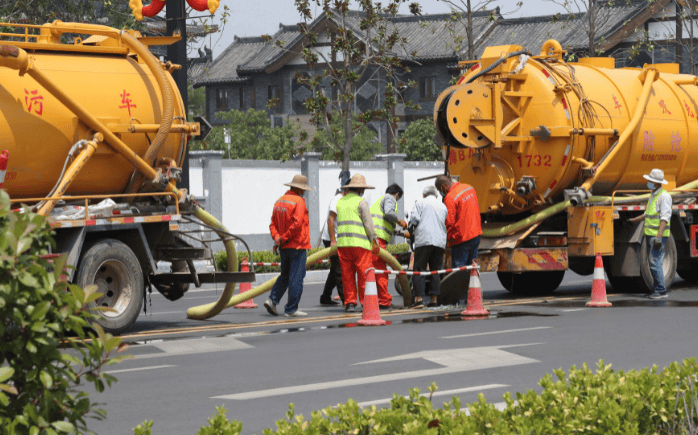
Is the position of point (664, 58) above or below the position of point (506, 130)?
above

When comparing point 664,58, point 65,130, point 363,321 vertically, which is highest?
point 664,58

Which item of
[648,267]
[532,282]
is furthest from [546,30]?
[648,267]

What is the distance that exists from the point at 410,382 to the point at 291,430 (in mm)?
3754

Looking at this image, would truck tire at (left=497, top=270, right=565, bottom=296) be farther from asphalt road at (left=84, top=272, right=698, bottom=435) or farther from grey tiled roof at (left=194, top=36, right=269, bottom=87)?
grey tiled roof at (left=194, top=36, right=269, bottom=87)

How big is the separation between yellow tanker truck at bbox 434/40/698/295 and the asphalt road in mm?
1090

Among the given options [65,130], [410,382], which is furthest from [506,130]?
[410,382]

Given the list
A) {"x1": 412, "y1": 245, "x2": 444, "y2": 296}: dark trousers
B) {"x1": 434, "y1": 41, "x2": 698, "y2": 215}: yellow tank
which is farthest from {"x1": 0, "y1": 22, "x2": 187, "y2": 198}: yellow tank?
{"x1": 434, "y1": 41, "x2": 698, "y2": 215}: yellow tank

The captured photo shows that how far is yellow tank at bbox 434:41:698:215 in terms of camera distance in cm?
1485

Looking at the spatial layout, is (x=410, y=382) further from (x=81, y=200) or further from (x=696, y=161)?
(x=696, y=161)

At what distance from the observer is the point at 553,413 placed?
5.02 metres

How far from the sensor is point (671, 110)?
16.5 meters

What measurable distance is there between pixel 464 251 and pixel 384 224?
1231mm

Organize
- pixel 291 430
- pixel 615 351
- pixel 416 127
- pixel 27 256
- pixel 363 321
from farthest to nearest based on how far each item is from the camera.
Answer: pixel 416 127, pixel 363 321, pixel 615 351, pixel 291 430, pixel 27 256

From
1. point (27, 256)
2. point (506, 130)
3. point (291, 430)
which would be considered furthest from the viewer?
point (506, 130)
